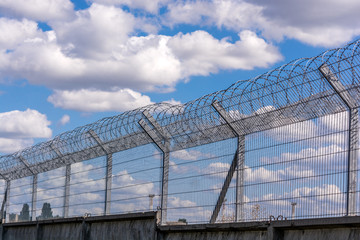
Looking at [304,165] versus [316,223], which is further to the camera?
[304,165]

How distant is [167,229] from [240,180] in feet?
6.52

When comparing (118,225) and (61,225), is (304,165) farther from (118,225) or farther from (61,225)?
(61,225)

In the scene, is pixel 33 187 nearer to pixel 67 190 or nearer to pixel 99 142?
pixel 67 190

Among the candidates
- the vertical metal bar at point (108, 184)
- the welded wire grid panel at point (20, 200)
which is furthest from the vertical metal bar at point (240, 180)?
the welded wire grid panel at point (20, 200)

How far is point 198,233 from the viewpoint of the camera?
1175 centimetres

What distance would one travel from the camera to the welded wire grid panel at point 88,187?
16047 millimetres

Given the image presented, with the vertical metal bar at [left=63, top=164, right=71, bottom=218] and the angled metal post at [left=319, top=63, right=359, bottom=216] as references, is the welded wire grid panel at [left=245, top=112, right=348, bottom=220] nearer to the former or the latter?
the angled metal post at [left=319, top=63, right=359, bottom=216]

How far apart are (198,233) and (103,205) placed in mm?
4579

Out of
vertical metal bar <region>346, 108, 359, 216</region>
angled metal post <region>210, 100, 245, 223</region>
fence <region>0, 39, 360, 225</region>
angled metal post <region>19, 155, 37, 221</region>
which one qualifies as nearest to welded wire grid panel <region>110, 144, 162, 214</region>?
fence <region>0, 39, 360, 225</region>

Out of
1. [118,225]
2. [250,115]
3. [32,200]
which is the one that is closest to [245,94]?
[250,115]

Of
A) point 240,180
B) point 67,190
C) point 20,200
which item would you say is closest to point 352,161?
point 240,180

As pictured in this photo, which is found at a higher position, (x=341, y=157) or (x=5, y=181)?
(x=5, y=181)

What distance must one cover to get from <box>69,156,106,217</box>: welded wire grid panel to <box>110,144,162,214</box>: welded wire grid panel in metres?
0.52

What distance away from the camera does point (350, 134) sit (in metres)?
9.53
